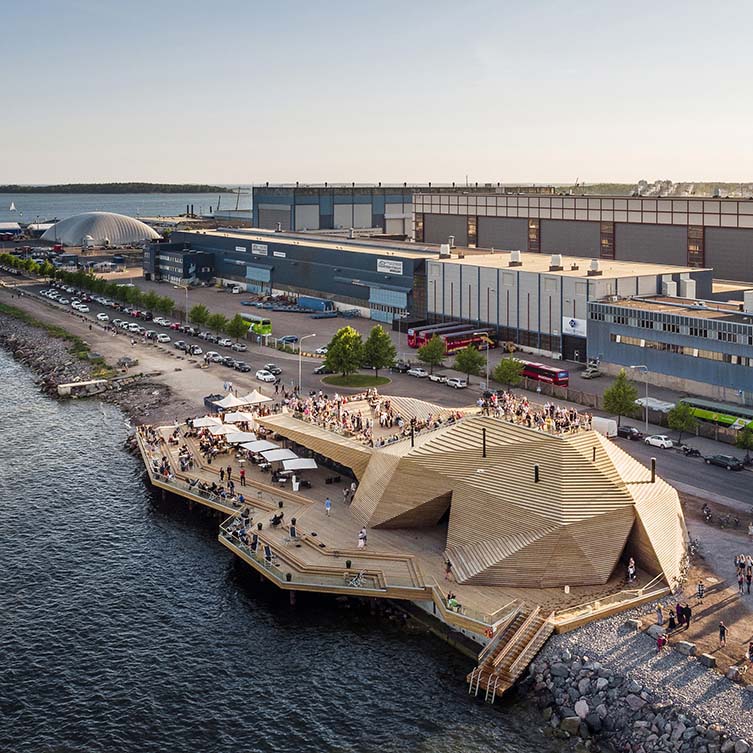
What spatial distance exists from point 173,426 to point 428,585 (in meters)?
32.5

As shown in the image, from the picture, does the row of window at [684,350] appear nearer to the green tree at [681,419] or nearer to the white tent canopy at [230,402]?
the green tree at [681,419]

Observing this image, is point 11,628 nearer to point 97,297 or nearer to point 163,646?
point 163,646

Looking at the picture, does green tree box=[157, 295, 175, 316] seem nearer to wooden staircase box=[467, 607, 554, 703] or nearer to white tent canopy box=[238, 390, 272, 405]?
white tent canopy box=[238, 390, 272, 405]

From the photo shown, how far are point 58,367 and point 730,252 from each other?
68.8 meters

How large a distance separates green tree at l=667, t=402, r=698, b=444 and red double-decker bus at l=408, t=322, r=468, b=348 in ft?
122

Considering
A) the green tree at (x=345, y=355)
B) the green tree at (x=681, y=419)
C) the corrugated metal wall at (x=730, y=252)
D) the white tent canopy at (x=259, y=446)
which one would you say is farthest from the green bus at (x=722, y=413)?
the corrugated metal wall at (x=730, y=252)

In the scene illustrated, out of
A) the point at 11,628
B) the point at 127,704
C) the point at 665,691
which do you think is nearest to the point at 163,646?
the point at 127,704

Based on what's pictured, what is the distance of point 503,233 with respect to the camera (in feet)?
438

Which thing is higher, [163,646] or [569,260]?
[569,260]

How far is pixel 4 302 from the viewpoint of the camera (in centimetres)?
14650

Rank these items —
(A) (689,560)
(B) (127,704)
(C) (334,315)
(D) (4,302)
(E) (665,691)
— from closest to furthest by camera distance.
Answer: (E) (665,691) < (B) (127,704) < (A) (689,560) < (C) (334,315) < (D) (4,302)

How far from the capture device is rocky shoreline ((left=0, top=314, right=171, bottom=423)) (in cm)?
8306

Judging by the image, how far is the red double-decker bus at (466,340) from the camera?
321 feet

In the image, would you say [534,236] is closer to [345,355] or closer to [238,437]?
[345,355]
